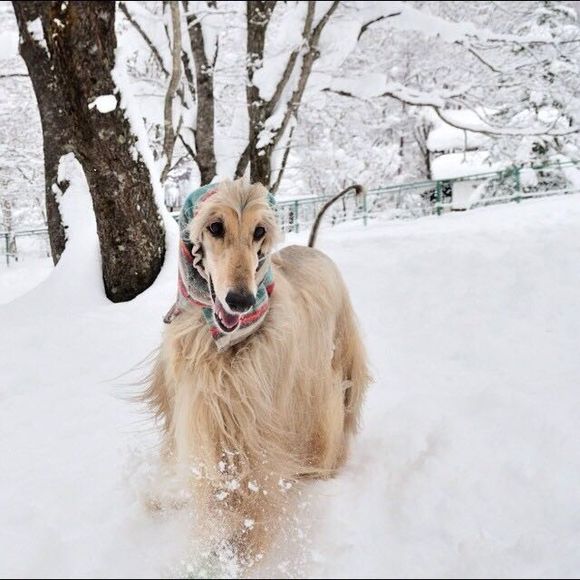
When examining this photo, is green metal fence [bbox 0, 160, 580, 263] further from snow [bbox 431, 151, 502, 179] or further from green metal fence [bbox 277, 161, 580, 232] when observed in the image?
snow [bbox 431, 151, 502, 179]

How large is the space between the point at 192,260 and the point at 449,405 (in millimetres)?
1180

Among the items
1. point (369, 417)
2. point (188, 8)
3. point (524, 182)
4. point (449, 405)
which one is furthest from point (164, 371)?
point (524, 182)

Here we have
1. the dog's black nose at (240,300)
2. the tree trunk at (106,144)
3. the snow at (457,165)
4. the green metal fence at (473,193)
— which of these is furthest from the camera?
the snow at (457,165)

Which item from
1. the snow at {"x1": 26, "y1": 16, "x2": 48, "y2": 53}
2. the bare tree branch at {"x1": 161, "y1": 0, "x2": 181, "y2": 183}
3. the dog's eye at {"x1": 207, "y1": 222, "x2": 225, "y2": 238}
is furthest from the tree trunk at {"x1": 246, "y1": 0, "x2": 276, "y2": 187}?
the dog's eye at {"x1": 207, "y1": 222, "x2": 225, "y2": 238}

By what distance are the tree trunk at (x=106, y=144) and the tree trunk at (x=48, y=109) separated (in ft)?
0.11

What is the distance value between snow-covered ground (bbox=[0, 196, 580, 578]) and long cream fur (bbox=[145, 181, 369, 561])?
12 cm

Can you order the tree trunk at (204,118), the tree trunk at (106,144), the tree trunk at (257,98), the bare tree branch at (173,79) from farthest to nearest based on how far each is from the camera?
1. the tree trunk at (204,118)
2. the tree trunk at (257,98)
3. the bare tree branch at (173,79)
4. the tree trunk at (106,144)

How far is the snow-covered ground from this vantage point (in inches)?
48.1

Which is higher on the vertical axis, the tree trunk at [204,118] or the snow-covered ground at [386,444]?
the tree trunk at [204,118]

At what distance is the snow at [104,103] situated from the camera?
117 inches

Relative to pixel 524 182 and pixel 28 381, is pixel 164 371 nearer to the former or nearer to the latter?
pixel 28 381

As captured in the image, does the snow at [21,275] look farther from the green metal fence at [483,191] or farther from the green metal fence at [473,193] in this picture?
the green metal fence at [483,191]

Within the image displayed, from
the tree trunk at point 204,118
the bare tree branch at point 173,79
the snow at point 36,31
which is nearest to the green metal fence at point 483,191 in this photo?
the tree trunk at point 204,118

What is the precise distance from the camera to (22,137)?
35.3 feet
